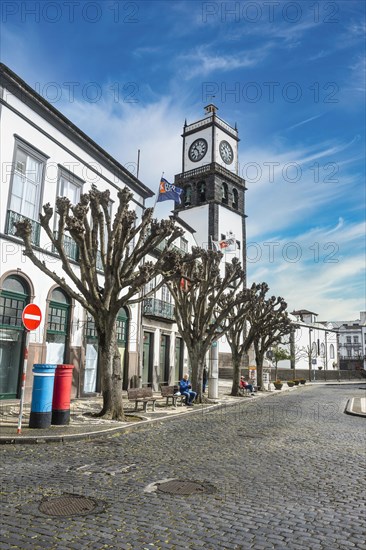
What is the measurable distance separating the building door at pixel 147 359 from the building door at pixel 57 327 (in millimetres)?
7978

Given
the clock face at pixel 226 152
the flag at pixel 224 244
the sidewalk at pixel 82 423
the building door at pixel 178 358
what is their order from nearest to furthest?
the sidewalk at pixel 82 423 → the flag at pixel 224 244 → the building door at pixel 178 358 → the clock face at pixel 226 152

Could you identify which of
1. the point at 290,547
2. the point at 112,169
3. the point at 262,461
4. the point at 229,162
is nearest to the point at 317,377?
the point at 229,162

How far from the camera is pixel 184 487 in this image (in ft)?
20.8

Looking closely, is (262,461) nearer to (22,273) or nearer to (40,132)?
(22,273)

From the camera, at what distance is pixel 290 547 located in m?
4.34

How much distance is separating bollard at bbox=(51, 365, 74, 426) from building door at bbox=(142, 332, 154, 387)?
14.3 meters

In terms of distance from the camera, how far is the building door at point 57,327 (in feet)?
59.2

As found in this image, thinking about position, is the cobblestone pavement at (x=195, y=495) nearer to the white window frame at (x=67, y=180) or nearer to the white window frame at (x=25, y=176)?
the white window frame at (x=25, y=176)

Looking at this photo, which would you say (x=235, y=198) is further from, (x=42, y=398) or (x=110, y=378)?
(x=42, y=398)

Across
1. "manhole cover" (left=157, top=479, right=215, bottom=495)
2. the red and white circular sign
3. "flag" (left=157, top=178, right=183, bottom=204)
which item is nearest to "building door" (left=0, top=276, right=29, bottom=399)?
the red and white circular sign

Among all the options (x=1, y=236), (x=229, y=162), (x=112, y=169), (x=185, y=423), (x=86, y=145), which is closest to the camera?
(x=185, y=423)

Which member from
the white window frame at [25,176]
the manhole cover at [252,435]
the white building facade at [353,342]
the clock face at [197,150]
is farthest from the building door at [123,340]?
the white building facade at [353,342]

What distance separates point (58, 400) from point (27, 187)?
9.07 m

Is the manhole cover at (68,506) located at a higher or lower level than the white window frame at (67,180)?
lower
